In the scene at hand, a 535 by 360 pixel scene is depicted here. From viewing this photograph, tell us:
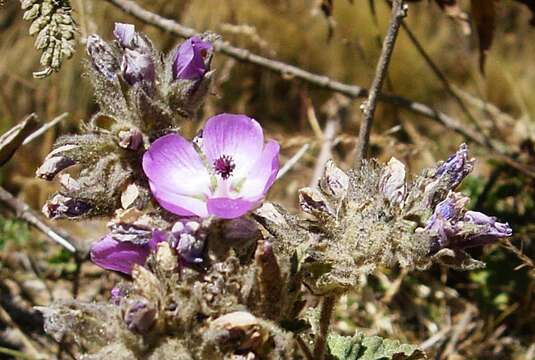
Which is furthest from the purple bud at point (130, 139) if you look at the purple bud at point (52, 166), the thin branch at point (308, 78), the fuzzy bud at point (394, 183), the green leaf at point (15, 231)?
the green leaf at point (15, 231)

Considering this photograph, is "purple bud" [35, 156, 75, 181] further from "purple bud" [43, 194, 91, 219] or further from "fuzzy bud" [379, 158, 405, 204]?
"fuzzy bud" [379, 158, 405, 204]

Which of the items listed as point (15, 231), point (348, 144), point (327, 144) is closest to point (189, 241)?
point (15, 231)

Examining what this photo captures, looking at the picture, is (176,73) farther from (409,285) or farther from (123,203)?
(409,285)

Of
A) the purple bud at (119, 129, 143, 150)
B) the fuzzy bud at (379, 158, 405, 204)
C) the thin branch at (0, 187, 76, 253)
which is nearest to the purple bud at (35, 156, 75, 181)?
the purple bud at (119, 129, 143, 150)

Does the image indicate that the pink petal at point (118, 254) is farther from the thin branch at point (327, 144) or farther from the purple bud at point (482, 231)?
the thin branch at point (327, 144)

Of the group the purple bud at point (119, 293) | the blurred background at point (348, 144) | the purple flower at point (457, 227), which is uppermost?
the purple flower at point (457, 227)

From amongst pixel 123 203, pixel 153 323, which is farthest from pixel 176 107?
pixel 153 323
